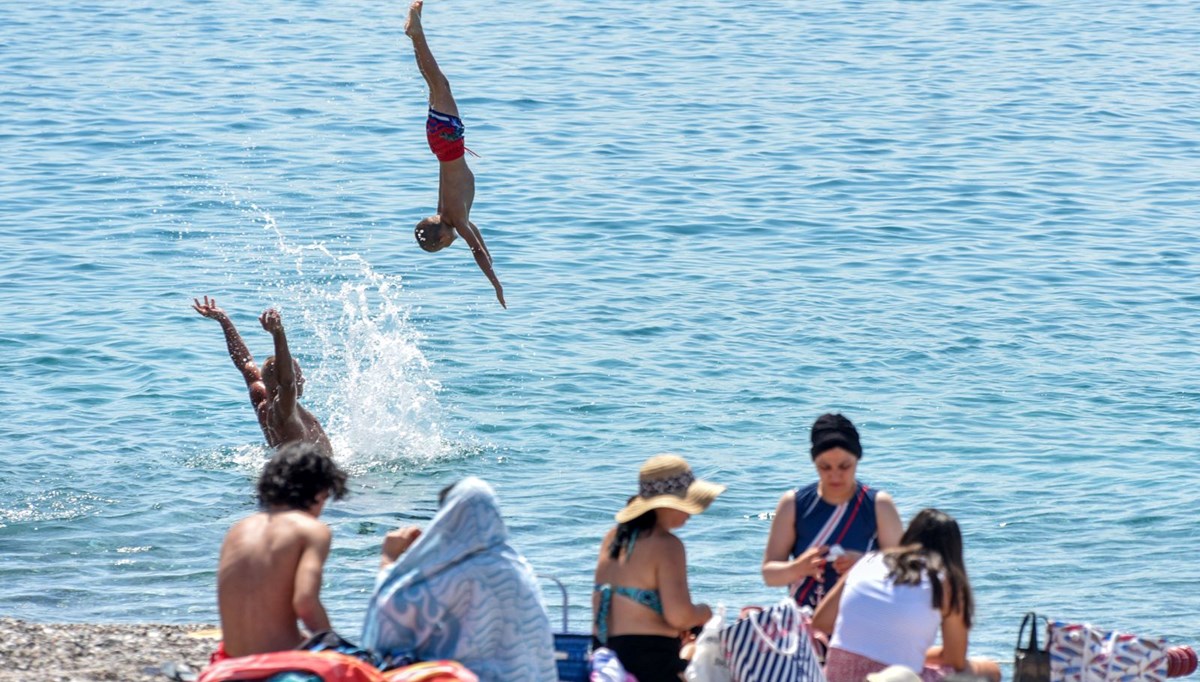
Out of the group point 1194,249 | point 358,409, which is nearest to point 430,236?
point 358,409

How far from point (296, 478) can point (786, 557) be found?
6.94ft

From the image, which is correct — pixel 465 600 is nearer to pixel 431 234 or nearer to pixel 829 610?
pixel 829 610

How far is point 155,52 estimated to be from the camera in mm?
31047

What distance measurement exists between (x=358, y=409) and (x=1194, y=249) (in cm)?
1083

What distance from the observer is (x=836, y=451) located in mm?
6832

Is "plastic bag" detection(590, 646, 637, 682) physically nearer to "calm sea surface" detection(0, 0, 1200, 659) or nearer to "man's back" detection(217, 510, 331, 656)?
"man's back" detection(217, 510, 331, 656)

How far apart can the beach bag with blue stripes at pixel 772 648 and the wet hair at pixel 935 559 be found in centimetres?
42

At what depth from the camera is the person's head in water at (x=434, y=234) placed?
11469mm

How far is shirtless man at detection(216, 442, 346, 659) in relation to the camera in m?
5.92

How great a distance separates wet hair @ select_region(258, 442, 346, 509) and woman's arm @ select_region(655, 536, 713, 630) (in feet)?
4.36

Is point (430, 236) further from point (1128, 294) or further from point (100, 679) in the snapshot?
point (1128, 294)

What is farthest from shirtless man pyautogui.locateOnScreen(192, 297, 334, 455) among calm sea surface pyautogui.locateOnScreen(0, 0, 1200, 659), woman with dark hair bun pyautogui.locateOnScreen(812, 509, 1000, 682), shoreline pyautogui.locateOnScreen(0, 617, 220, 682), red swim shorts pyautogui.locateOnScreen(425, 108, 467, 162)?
woman with dark hair bun pyautogui.locateOnScreen(812, 509, 1000, 682)

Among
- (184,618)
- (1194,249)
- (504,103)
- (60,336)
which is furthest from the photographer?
(504,103)

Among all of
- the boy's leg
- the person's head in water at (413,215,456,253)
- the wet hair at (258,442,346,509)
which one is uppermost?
the boy's leg
